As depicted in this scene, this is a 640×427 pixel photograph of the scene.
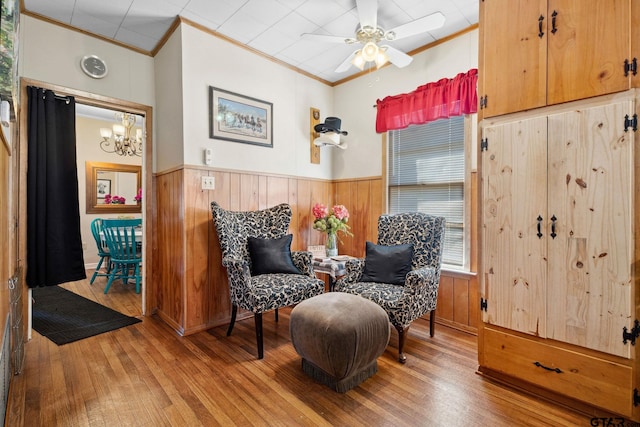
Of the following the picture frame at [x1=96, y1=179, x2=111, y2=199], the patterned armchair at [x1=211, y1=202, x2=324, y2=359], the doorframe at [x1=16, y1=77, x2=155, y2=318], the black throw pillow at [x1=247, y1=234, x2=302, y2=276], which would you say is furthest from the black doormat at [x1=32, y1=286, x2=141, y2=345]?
the picture frame at [x1=96, y1=179, x2=111, y2=199]

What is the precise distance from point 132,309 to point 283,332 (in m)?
1.82

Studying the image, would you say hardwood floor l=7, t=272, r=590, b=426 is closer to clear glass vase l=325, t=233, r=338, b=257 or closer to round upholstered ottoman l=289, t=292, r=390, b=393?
round upholstered ottoman l=289, t=292, r=390, b=393

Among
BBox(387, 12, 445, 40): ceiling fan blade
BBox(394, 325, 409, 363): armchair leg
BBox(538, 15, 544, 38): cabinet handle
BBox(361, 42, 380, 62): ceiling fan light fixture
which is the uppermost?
BBox(387, 12, 445, 40): ceiling fan blade

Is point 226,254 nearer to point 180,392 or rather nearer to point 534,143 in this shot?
point 180,392

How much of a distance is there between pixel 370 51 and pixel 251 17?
1123mm

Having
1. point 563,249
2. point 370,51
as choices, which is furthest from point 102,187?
point 563,249

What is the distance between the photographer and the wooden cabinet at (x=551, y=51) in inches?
59.9

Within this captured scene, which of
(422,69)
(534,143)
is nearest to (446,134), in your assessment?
(422,69)

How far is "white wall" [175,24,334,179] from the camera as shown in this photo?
273cm

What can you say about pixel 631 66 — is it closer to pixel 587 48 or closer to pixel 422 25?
pixel 587 48

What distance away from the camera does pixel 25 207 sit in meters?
2.48

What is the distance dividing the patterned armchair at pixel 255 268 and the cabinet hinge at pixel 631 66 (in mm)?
2290

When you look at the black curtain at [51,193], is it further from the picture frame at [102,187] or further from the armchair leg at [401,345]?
the picture frame at [102,187]

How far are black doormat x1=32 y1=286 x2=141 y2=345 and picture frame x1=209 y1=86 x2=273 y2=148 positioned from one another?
2.04 m
